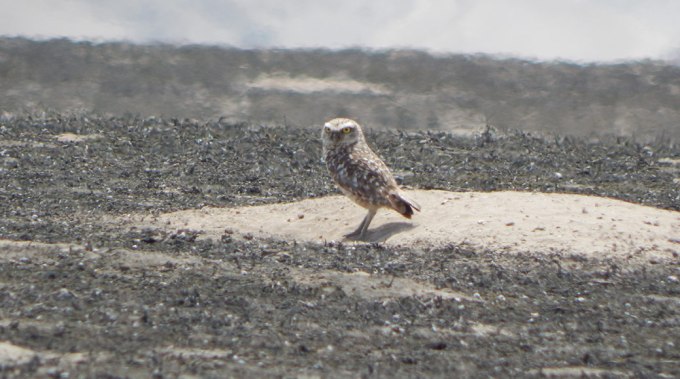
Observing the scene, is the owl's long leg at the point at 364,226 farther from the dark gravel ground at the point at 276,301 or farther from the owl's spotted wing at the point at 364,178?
the dark gravel ground at the point at 276,301

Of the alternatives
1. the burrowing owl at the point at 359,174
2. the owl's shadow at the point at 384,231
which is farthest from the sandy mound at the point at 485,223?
the burrowing owl at the point at 359,174

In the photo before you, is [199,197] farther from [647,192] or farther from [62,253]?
[647,192]

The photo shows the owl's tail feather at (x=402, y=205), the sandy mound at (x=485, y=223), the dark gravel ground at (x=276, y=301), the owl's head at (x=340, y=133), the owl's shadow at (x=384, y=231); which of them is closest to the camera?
the dark gravel ground at (x=276, y=301)

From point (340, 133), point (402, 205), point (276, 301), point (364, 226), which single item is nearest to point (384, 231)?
point (364, 226)

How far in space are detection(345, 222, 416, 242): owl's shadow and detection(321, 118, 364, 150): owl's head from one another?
0.94 meters

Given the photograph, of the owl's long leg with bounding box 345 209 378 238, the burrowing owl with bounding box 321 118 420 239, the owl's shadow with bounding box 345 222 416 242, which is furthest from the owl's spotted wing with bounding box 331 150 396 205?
the owl's shadow with bounding box 345 222 416 242

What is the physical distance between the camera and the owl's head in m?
11.2

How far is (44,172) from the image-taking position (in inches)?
539

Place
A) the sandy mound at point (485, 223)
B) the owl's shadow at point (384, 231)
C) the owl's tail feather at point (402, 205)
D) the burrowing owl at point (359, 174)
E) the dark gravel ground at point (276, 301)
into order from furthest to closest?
1. the owl's shadow at point (384, 231)
2. the burrowing owl at point (359, 174)
3. the owl's tail feather at point (402, 205)
4. the sandy mound at point (485, 223)
5. the dark gravel ground at point (276, 301)

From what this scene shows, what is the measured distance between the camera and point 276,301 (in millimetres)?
8078

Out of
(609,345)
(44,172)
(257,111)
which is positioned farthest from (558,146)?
(609,345)

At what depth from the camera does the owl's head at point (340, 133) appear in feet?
36.8

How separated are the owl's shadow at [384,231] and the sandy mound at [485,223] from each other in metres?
0.01

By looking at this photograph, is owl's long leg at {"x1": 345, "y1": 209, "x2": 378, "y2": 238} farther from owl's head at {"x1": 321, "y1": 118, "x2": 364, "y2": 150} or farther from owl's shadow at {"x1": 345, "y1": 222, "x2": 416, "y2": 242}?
owl's head at {"x1": 321, "y1": 118, "x2": 364, "y2": 150}
